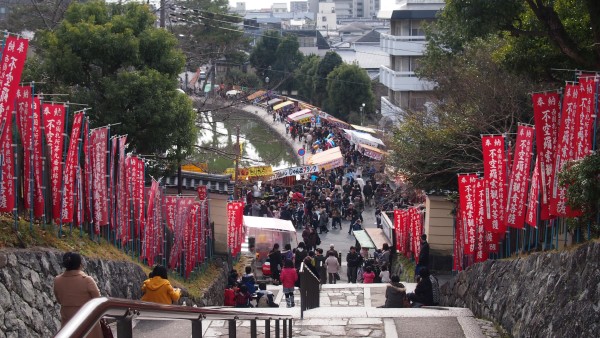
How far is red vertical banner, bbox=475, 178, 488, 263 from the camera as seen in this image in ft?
51.1

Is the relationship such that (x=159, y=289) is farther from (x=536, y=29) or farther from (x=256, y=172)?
(x=256, y=172)

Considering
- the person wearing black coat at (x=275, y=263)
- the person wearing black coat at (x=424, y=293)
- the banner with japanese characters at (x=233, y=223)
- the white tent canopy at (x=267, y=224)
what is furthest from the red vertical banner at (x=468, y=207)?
the white tent canopy at (x=267, y=224)

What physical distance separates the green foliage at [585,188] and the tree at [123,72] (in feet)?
33.7

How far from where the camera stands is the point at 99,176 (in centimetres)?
1394

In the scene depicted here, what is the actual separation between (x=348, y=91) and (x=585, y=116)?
51.2 metres

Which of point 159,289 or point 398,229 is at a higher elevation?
point 159,289

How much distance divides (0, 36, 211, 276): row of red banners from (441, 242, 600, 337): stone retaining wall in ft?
20.1

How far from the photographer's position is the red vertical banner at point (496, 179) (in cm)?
1446

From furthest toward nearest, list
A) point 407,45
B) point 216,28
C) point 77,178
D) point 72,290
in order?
point 216,28 → point 407,45 → point 77,178 → point 72,290

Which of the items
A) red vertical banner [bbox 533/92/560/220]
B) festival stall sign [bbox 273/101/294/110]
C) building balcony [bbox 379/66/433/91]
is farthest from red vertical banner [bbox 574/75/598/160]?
festival stall sign [bbox 273/101/294/110]

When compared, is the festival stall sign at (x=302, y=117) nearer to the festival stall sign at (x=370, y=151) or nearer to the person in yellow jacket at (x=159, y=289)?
the festival stall sign at (x=370, y=151)

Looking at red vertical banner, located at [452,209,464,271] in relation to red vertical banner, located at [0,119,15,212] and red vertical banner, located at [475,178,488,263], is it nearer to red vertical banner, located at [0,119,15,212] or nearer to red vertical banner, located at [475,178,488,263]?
red vertical banner, located at [475,178,488,263]

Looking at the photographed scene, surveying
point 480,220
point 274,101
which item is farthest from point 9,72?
point 274,101

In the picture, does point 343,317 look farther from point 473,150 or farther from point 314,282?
point 473,150
